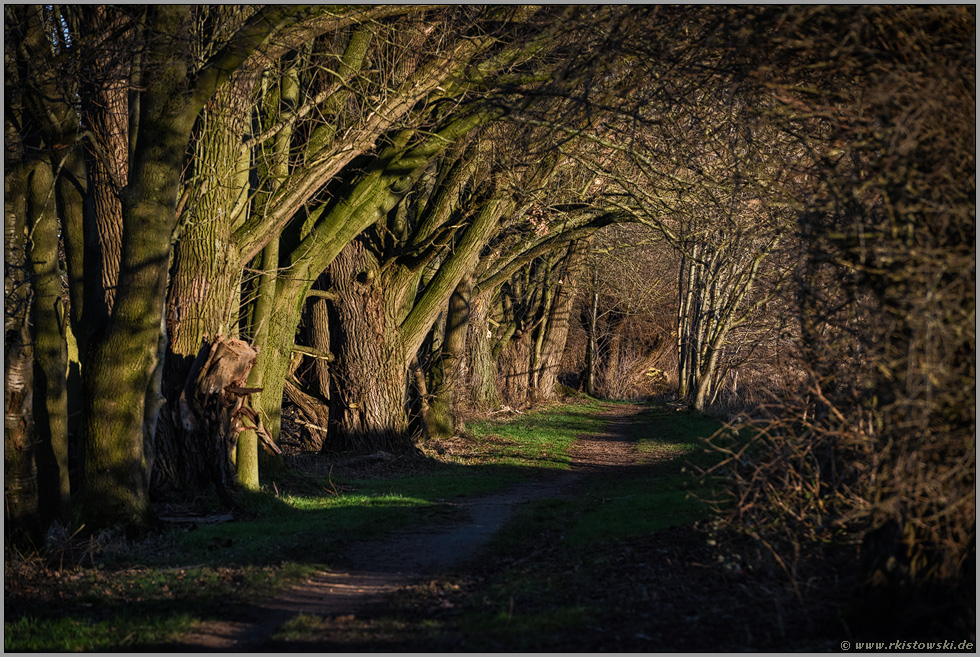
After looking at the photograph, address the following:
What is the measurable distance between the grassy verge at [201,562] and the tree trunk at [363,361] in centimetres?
216

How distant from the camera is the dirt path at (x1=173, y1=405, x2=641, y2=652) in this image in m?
6.33

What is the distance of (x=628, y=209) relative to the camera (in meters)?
17.5

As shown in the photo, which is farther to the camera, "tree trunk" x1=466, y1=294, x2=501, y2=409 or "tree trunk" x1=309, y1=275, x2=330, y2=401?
"tree trunk" x1=466, y1=294, x2=501, y2=409

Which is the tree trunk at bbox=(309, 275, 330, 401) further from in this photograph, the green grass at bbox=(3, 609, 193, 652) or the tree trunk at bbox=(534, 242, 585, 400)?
the tree trunk at bbox=(534, 242, 585, 400)

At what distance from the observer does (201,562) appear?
27.9ft

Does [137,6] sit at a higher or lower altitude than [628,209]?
higher

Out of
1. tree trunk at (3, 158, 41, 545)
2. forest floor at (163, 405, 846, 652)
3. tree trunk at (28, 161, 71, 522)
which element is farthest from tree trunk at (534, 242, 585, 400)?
tree trunk at (3, 158, 41, 545)

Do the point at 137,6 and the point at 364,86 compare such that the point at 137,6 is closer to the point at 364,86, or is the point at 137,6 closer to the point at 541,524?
the point at 364,86

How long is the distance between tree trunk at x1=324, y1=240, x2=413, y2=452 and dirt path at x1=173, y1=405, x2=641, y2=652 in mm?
4084

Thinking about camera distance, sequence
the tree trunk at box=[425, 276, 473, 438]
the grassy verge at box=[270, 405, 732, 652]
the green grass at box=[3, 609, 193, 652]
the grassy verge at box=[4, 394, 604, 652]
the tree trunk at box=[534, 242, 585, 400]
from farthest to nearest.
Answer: the tree trunk at box=[534, 242, 585, 400] → the tree trunk at box=[425, 276, 473, 438] → the grassy verge at box=[4, 394, 604, 652] → the green grass at box=[3, 609, 193, 652] → the grassy verge at box=[270, 405, 732, 652]

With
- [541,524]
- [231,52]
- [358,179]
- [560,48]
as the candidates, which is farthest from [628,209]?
[231,52]

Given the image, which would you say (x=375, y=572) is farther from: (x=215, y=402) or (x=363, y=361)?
(x=363, y=361)

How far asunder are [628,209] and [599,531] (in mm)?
9437

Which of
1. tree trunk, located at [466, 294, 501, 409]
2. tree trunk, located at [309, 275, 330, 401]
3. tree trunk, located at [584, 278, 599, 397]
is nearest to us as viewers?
tree trunk, located at [309, 275, 330, 401]
